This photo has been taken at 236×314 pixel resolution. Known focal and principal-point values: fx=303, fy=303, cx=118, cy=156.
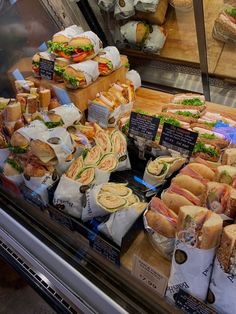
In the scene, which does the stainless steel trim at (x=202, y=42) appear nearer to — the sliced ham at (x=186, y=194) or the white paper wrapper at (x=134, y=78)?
the white paper wrapper at (x=134, y=78)

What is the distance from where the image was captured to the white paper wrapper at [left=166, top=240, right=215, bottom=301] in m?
0.73

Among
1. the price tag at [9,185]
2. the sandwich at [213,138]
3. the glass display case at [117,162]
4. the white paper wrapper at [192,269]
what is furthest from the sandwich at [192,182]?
the price tag at [9,185]

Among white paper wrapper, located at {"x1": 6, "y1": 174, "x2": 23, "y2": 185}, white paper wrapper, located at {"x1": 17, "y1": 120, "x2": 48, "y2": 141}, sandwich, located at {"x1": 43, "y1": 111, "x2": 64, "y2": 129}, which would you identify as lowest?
white paper wrapper, located at {"x1": 6, "y1": 174, "x2": 23, "y2": 185}

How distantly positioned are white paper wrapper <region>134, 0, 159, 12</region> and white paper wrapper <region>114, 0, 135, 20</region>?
48 millimetres

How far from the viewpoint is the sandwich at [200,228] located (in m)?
0.70

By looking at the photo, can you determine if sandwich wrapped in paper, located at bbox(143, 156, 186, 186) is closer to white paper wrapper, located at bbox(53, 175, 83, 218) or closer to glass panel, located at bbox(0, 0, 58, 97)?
white paper wrapper, located at bbox(53, 175, 83, 218)

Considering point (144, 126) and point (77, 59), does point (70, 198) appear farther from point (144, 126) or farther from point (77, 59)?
point (77, 59)

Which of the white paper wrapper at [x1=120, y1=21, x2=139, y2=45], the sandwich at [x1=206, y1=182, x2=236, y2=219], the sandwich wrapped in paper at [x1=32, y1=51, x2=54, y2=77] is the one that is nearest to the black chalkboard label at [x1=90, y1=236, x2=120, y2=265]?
the sandwich at [x1=206, y1=182, x2=236, y2=219]

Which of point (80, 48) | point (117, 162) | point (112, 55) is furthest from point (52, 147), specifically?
point (112, 55)

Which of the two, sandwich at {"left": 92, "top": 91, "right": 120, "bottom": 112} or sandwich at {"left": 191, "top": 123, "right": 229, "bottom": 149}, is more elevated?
sandwich at {"left": 191, "top": 123, "right": 229, "bottom": 149}

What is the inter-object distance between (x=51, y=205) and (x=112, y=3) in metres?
1.51

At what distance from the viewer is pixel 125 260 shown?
1.02 m

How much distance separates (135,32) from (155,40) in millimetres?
156

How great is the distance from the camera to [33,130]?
1.26 meters
